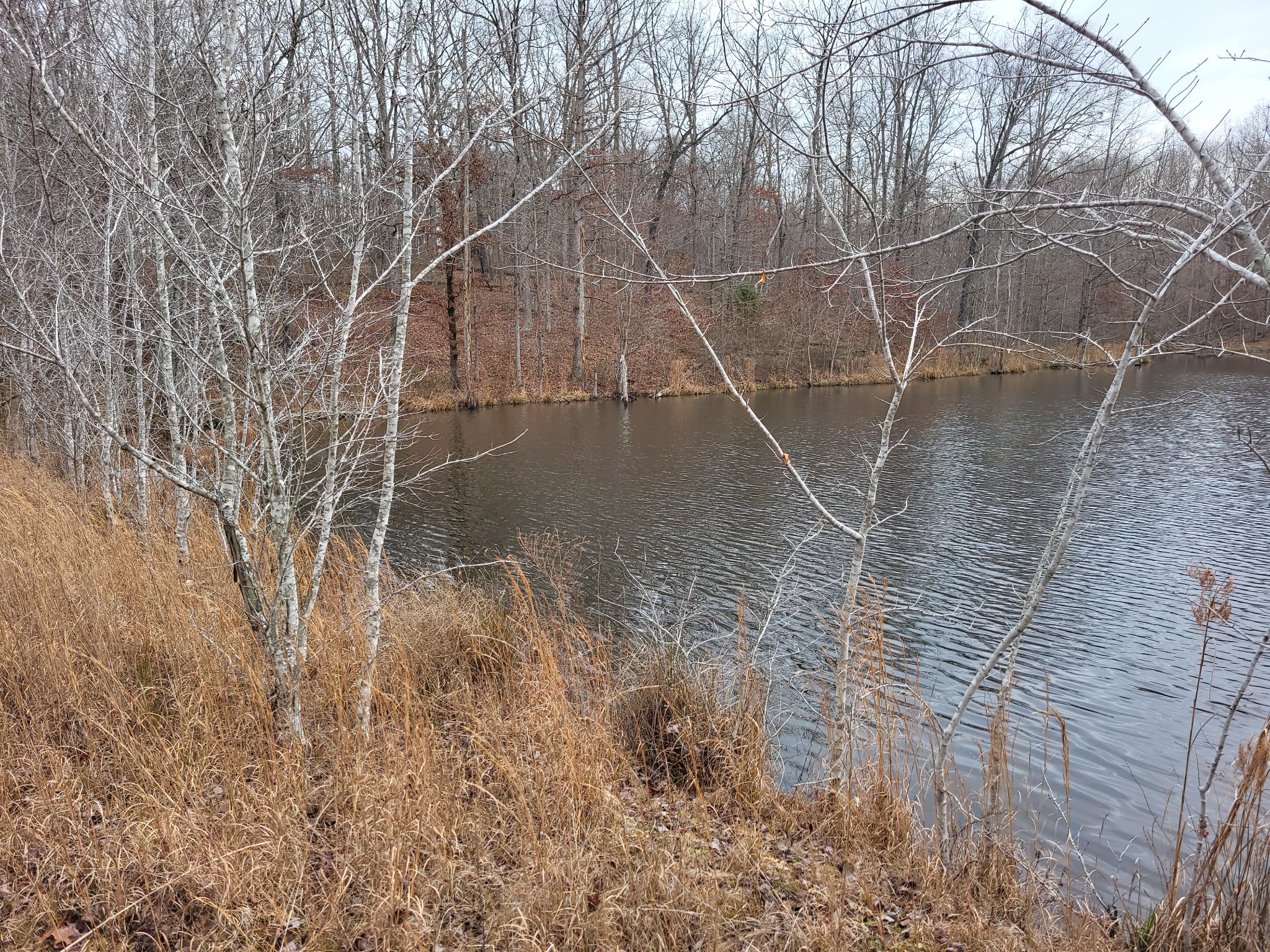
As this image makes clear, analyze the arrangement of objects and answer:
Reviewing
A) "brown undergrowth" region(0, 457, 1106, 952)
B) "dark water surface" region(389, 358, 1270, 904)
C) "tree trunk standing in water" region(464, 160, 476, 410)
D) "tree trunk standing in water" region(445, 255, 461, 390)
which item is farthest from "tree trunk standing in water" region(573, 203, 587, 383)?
"brown undergrowth" region(0, 457, 1106, 952)

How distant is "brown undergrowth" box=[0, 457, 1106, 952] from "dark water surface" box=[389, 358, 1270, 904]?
1181 mm

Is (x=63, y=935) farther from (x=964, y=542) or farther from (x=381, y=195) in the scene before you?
(x=964, y=542)

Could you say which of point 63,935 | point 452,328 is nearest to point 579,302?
point 452,328

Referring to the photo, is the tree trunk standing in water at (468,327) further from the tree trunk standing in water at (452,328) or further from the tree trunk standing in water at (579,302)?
the tree trunk standing in water at (579,302)

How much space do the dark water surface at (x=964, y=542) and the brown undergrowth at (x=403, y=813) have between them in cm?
118

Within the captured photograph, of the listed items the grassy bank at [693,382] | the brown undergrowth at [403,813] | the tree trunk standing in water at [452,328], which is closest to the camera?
the brown undergrowth at [403,813]

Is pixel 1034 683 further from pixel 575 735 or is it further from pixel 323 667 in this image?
pixel 323 667

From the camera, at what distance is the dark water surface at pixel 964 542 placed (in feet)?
18.5

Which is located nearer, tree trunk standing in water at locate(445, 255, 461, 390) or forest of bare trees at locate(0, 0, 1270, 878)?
forest of bare trees at locate(0, 0, 1270, 878)

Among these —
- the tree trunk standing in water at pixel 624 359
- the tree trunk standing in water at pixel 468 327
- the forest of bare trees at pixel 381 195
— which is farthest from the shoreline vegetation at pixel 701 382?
the forest of bare trees at pixel 381 195

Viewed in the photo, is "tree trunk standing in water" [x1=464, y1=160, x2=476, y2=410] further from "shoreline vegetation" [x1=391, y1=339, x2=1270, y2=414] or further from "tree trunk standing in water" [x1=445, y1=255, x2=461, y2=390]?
"tree trunk standing in water" [x1=445, y1=255, x2=461, y2=390]

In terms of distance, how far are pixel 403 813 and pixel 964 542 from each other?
357 inches

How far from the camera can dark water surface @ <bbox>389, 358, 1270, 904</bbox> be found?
18.5 ft

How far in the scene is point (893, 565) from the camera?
9242 millimetres
